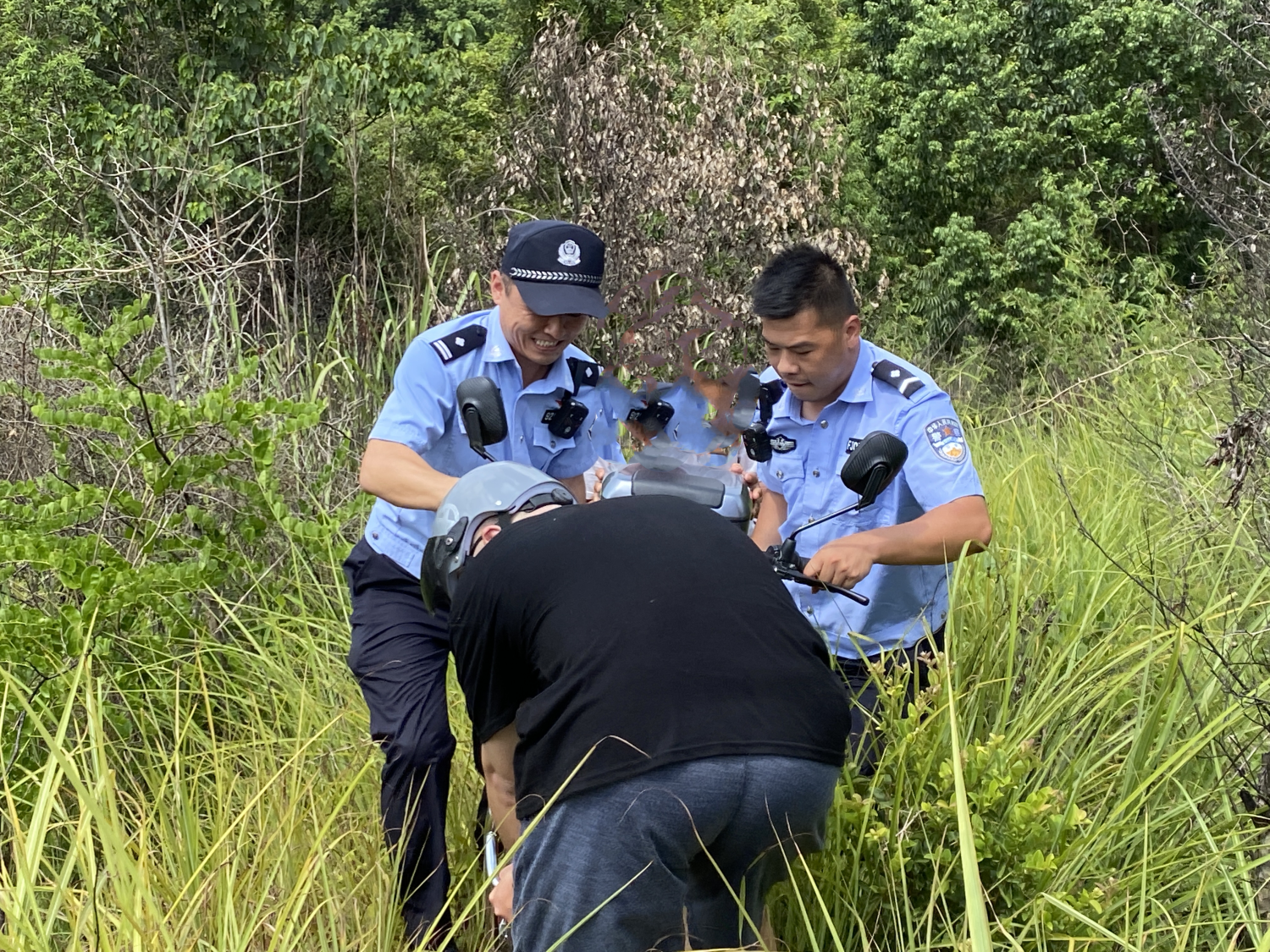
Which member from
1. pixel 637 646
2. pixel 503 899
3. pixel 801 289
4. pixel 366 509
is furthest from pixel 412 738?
pixel 366 509

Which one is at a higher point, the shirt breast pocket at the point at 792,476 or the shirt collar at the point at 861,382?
the shirt collar at the point at 861,382

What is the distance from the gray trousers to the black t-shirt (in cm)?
4

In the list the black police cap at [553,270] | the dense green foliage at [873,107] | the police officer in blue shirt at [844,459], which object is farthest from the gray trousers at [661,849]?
the dense green foliage at [873,107]

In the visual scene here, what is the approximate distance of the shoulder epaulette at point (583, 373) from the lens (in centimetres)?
357

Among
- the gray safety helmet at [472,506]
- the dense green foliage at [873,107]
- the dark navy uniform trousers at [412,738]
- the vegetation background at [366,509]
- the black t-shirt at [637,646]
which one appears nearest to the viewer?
the black t-shirt at [637,646]

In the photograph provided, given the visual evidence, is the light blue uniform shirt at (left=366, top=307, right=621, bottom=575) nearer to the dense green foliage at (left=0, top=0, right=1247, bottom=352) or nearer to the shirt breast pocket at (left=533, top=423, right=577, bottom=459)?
the shirt breast pocket at (left=533, top=423, right=577, bottom=459)

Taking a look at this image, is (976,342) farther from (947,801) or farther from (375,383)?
(947,801)

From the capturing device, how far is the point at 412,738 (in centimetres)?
→ 284

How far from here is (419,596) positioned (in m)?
3.15

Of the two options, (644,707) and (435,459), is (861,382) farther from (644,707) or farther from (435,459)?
(644,707)

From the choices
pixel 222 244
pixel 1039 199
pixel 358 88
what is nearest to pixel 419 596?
pixel 222 244

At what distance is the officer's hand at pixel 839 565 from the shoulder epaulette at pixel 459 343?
4.18ft

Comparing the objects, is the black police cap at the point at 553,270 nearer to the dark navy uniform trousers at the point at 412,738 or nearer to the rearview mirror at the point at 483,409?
the dark navy uniform trousers at the point at 412,738

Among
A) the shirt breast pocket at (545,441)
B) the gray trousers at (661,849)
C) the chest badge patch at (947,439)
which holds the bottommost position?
the gray trousers at (661,849)
